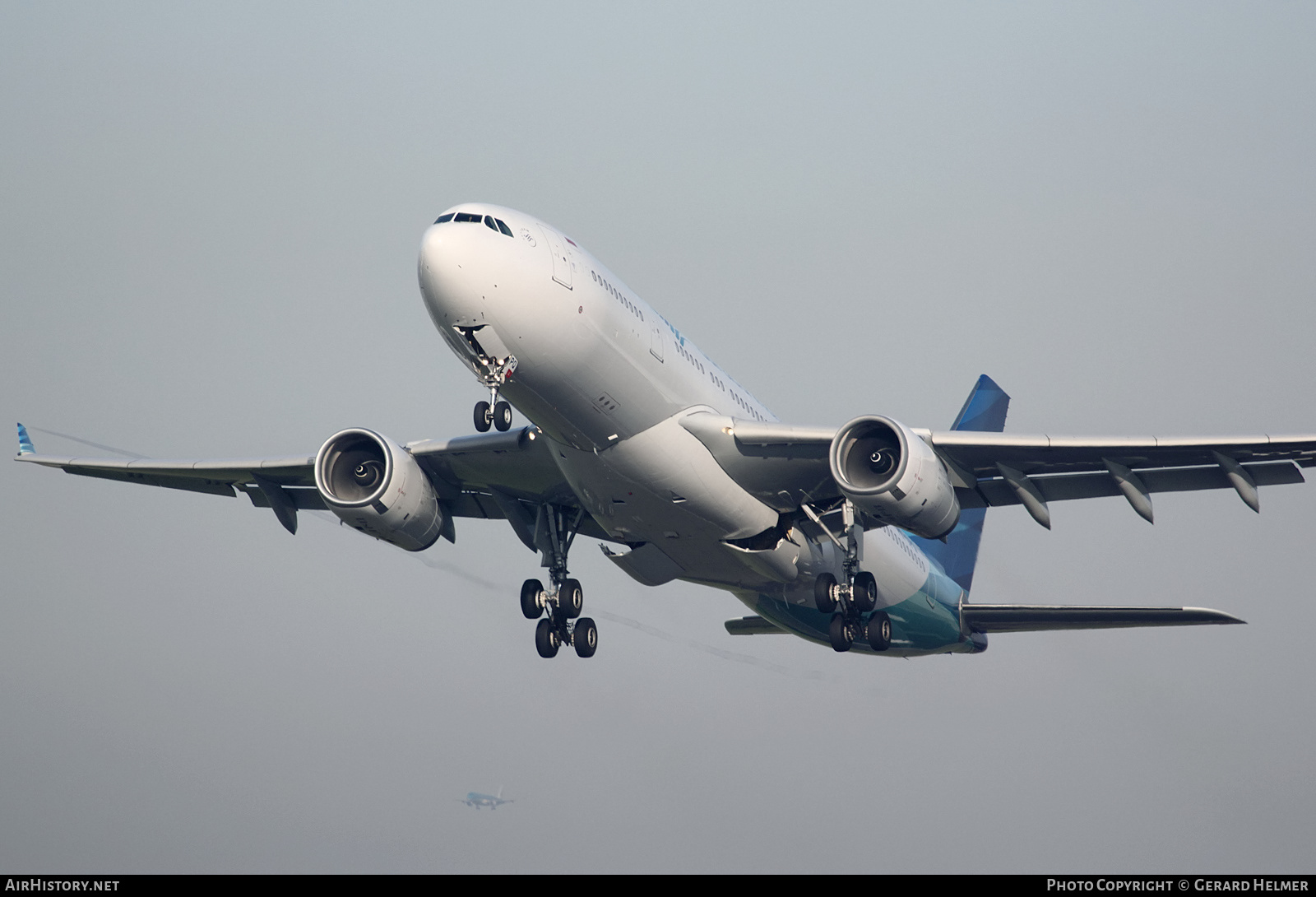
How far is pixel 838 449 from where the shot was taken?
2612cm

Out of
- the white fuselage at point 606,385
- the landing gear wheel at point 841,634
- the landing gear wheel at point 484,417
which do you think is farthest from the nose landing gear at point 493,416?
the landing gear wheel at point 841,634

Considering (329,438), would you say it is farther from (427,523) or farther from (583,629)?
(583,629)

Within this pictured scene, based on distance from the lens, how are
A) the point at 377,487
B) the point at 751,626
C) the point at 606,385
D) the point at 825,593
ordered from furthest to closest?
the point at 751,626 → the point at 825,593 → the point at 377,487 → the point at 606,385

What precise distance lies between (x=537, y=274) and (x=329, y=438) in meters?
7.14

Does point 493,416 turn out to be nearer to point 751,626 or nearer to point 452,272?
point 452,272

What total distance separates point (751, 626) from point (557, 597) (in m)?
7.09

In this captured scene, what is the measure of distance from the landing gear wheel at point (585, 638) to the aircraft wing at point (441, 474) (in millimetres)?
2303

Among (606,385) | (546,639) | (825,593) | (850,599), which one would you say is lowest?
(546,639)

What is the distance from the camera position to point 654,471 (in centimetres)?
2652

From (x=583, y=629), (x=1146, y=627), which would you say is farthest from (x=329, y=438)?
(x=1146, y=627)

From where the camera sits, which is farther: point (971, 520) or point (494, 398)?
point (971, 520)

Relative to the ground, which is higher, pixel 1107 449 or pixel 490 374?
pixel 1107 449

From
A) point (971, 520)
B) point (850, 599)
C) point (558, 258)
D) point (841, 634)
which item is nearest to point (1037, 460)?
point (850, 599)

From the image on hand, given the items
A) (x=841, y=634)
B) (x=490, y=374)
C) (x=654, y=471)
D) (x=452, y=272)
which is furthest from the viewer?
(x=841, y=634)
